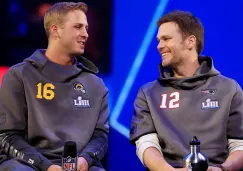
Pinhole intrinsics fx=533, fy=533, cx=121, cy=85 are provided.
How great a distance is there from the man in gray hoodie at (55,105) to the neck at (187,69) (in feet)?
1.52

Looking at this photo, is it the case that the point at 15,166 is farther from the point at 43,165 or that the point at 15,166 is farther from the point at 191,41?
the point at 191,41

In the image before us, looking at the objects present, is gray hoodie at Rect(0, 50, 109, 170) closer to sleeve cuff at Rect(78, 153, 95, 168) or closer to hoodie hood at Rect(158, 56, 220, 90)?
sleeve cuff at Rect(78, 153, 95, 168)

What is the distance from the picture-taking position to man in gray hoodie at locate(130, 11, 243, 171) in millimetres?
2926

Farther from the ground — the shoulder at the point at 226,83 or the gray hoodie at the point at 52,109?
the shoulder at the point at 226,83

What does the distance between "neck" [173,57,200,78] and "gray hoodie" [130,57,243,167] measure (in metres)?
0.07

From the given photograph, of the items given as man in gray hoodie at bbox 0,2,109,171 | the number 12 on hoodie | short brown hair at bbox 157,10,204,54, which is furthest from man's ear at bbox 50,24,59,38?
the number 12 on hoodie

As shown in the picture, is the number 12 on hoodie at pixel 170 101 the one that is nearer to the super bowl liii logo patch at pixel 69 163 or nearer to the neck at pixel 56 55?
the neck at pixel 56 55

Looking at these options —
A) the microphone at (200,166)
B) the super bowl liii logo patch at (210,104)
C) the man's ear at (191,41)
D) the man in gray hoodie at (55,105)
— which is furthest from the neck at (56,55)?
the microphone at (200,166)

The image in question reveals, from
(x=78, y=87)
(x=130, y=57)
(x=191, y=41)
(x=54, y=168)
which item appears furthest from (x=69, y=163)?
(x=130, y=57)

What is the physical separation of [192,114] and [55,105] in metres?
0.77

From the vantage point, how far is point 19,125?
2914 mm

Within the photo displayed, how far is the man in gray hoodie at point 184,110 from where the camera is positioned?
293 cm

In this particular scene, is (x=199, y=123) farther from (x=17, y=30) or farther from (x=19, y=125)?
(x=17, y=30)

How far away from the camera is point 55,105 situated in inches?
118
